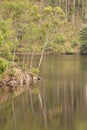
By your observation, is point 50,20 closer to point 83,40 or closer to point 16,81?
point 16,81

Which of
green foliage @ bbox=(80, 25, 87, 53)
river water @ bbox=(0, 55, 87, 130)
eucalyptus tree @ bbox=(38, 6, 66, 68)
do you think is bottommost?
river water @ bbox=(0, 55, 87, 130)

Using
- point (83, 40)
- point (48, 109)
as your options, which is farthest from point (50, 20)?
point (83, 40)

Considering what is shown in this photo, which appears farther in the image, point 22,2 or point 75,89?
point 22,2

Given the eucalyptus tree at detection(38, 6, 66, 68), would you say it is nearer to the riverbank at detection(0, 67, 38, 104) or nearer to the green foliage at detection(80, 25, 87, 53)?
the riverbank at detection(0, 67, 38, 104)

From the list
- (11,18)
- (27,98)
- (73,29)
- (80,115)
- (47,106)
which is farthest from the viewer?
(73,29)

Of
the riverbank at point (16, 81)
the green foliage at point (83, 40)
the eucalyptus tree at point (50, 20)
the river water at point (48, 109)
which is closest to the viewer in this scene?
the river water at point (48, 109)

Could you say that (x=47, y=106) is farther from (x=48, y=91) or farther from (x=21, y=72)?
(x=21, y=72)

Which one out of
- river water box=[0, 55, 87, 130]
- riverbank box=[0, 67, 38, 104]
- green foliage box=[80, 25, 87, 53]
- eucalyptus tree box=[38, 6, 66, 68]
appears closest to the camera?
river water box=[0, 55, 87, 130]

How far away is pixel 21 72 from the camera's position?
52.0 m

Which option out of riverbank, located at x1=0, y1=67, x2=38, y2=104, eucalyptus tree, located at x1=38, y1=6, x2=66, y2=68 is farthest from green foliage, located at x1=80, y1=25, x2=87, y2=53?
riverbank, located at x1=0, y1=67, x2=38, y2=104

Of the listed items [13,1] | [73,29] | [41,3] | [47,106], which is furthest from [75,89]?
[41,3]

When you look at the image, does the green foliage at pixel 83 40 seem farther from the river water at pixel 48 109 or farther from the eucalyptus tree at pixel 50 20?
the river water at pixel 48 109

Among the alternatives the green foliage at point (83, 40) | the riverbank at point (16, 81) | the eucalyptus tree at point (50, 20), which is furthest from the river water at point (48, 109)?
the green foliage at point (83, 40)

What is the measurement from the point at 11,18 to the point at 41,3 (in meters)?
97.4
